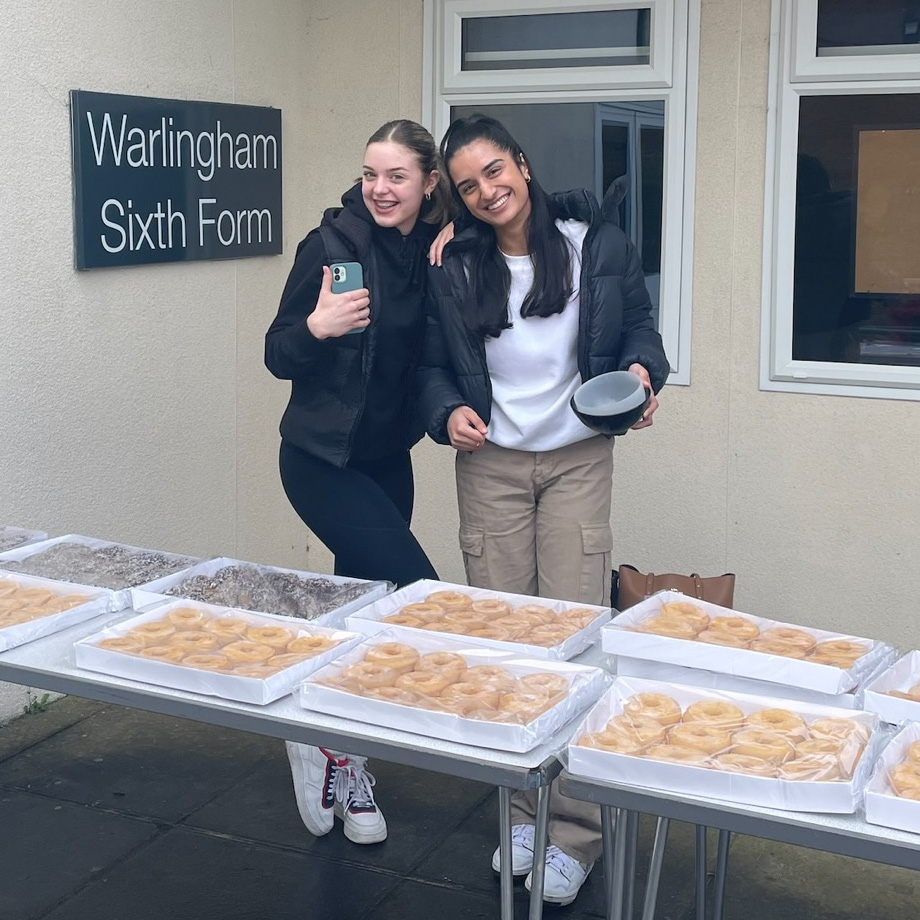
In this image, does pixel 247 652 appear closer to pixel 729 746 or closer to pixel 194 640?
pixel 194 640

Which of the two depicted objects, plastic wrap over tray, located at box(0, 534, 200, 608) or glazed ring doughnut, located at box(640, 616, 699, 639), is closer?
glazed ring doughnut, located at box(640, 616, 699, 639)

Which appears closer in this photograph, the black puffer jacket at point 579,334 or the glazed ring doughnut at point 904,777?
the glazed ring doughnut at point 904,777

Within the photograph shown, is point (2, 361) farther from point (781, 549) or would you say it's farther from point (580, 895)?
point (781, 549)

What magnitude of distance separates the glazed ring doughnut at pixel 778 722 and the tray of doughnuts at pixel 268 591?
0.91 meters

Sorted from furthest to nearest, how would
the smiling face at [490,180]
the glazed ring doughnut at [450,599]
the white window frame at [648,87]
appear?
1. the white window frame at [648,87]
2. the smiling face at [490,180]
3. the glazed ring doughnut at [450,599]

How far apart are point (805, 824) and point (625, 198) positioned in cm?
337

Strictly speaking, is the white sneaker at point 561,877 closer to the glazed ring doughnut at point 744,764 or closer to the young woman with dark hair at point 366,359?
the young woman with dark hair at point 366,359

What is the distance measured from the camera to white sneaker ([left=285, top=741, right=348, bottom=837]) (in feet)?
11.3

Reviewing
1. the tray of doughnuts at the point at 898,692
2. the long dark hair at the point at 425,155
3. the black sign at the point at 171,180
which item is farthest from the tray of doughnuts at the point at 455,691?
the black sign at the point at 171,180

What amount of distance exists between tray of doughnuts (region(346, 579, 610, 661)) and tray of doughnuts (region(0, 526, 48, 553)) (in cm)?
102

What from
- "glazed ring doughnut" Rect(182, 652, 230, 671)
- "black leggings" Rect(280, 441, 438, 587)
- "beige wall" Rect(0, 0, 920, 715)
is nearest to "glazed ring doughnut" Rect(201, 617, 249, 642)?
"glazed ring doughnut" Rect(182, 652, 230, 671)

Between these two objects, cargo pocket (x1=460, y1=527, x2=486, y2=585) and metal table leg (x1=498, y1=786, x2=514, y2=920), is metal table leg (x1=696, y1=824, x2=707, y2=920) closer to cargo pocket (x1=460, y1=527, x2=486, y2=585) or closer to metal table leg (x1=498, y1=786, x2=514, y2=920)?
metal table leg (x1=498, y1=786, x2=514, y2=920)

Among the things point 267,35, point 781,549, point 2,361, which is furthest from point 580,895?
point 267,35

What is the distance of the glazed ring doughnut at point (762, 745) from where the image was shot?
198 centimetres
